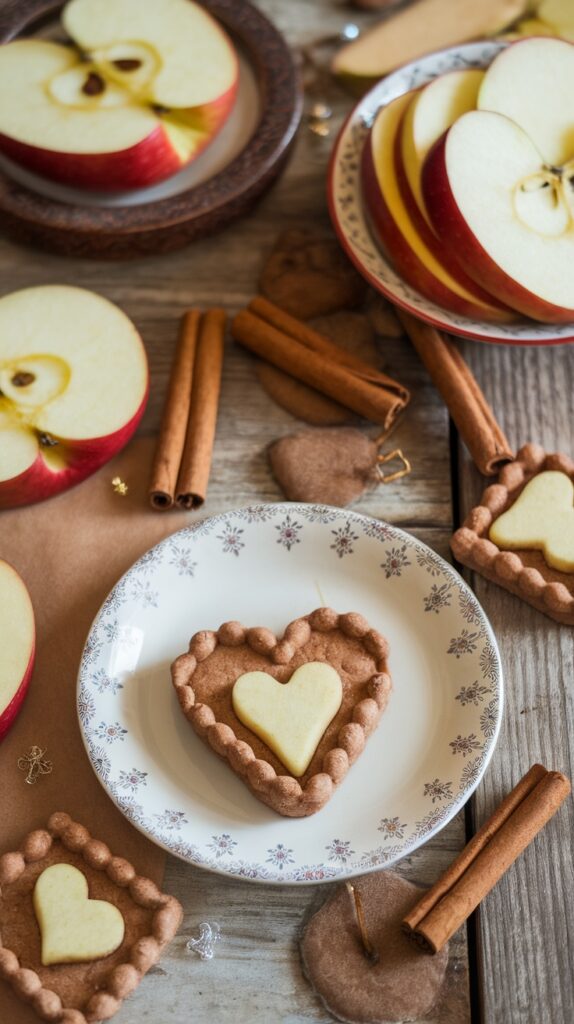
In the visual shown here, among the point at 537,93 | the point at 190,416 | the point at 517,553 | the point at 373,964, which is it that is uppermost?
the point at 537,93

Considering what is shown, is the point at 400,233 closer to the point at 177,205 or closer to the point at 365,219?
the point at 365,219

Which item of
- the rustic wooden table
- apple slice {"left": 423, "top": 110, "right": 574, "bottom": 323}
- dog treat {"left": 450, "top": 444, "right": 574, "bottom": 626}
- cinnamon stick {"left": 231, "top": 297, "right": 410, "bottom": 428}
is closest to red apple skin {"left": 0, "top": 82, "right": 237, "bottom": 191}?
the rustic wooden table

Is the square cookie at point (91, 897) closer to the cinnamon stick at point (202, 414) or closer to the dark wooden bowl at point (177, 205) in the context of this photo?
the cinnamon stick at point (202, 414)

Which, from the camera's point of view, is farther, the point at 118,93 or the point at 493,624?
the point at 118,93

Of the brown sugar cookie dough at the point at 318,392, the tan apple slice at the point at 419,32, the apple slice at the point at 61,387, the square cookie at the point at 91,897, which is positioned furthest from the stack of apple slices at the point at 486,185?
the square cookie at the point at 91,897

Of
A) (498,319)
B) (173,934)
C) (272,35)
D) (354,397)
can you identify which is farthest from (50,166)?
(173,934)

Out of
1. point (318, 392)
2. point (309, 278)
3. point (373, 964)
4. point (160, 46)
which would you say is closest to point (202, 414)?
point (318, 392)
